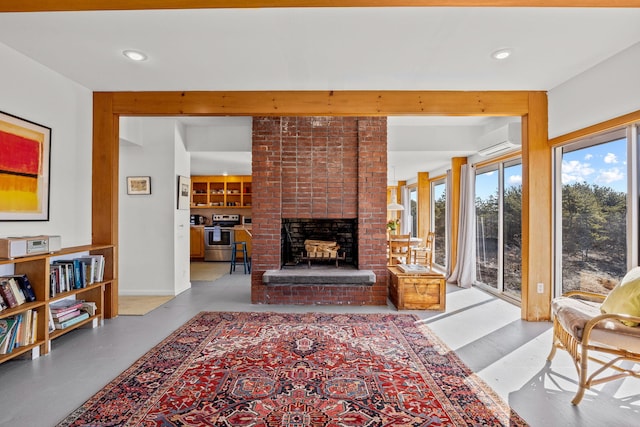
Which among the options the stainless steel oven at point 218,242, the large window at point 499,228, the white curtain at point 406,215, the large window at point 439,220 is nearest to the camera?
the large window at point 499,228

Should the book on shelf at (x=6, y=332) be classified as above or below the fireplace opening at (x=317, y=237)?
below

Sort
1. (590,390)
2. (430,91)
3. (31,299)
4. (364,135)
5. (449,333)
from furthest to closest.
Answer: (364,135)
(430,91)
(449,333)
(31,299)
(590,390)

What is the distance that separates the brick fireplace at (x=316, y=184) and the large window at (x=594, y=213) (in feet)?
6.30

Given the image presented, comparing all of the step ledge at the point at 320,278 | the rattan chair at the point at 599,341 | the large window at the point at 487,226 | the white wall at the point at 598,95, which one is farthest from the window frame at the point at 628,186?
the step ledge at the point at 320,278

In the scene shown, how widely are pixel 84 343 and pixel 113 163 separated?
1876 mm

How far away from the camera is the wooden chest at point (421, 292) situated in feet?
12.9

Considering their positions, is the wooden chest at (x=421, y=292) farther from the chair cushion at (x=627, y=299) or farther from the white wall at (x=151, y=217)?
the white wall at (x=151, y=217)

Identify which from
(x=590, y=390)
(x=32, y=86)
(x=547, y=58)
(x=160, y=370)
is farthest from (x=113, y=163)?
(x=590, y=390)

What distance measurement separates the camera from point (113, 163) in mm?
3695

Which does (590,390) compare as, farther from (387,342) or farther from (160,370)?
(160,370)

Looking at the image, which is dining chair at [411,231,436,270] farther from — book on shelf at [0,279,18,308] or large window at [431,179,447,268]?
book on shelf at [0,279,18,308]

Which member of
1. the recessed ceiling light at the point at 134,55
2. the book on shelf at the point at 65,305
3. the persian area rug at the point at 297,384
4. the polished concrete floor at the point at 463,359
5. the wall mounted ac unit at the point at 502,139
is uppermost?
the recessed ceiling light at the point at 134,55

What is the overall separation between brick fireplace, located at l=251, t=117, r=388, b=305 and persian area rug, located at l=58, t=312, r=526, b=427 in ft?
3.62

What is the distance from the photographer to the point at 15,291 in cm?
249
